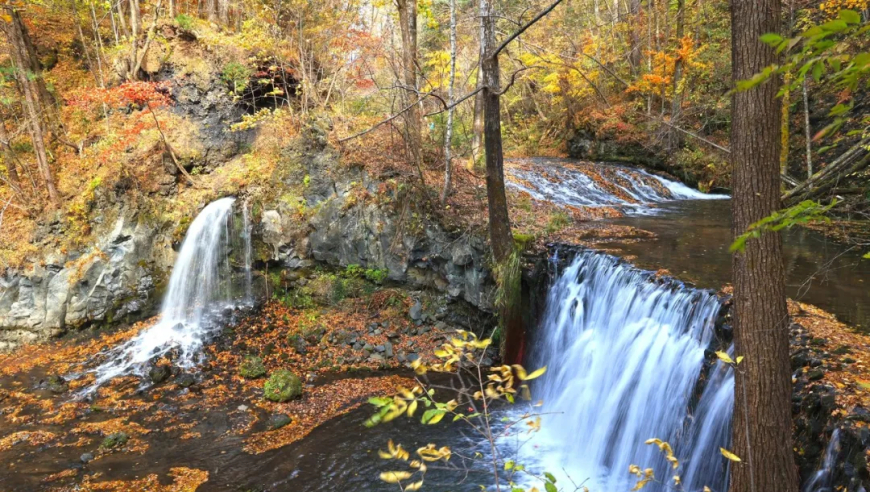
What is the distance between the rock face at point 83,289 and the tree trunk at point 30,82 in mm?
1928

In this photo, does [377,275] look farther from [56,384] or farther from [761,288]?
[761,288]

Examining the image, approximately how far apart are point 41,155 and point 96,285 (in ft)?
11.9

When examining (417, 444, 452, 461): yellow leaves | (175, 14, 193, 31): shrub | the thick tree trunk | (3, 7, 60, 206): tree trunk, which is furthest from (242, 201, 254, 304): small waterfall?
(417, 444, 452, 461): yellow leaves

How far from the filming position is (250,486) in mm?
6262

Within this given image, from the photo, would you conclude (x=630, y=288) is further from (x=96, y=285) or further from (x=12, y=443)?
(x=96, y=285)

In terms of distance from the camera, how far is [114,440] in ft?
23.2

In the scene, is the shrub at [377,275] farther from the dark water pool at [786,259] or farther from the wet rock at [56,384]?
the wet rock at [56,384]

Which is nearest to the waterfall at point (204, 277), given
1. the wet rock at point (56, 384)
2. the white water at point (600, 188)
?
the wet rock at point (56, 384)

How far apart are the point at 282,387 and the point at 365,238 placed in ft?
12.7

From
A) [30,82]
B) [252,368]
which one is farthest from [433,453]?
[30,82]

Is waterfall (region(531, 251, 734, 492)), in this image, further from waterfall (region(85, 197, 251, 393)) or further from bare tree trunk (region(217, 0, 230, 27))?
bare tree trunk (region(217, 0, 230, 27))

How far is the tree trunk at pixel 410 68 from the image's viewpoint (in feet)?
35.3

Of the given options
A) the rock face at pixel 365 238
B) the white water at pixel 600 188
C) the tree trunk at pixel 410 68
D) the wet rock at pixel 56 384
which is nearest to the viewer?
the wet rock at pixel 56 384

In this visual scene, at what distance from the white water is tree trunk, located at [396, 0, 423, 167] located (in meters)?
4.75
